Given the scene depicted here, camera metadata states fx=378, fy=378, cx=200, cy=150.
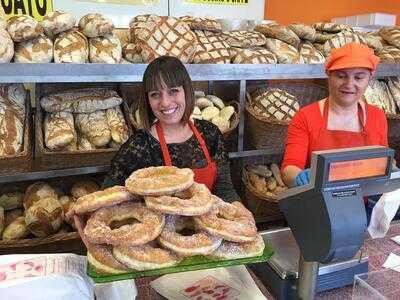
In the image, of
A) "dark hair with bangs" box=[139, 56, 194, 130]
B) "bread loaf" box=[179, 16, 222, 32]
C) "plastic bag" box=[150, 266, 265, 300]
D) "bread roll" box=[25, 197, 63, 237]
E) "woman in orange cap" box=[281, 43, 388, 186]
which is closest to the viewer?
"plastic bag" box=[150, 266, 265, 300]

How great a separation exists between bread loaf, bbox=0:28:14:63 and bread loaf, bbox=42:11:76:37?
19 cm

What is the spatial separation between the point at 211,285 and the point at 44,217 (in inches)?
41.9

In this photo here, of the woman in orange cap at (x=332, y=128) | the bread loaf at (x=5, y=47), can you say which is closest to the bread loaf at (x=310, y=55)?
the woman in orange cap at (x=332, y=128)

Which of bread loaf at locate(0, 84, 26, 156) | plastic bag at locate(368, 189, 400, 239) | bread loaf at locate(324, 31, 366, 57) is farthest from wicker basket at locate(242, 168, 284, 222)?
bread loaf at locate(0, 84, 26, 156)

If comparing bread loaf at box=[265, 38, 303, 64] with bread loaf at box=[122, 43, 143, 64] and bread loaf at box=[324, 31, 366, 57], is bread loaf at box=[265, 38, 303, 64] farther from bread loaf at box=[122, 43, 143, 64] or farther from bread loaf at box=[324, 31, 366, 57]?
bread loaf at box=[122, 43, 143, 64]

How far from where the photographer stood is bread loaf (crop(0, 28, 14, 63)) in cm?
150

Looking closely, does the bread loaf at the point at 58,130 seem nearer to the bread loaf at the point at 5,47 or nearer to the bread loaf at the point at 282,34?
the bread loaf at the point at 5,47

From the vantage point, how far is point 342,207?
1.95 feet

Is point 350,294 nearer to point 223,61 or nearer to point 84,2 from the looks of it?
point 223,61

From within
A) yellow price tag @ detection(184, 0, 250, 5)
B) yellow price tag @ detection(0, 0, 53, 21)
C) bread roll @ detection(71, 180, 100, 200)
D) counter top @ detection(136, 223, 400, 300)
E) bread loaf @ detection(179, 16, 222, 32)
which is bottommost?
bread roll @ detection(71, 180, 100, 200)

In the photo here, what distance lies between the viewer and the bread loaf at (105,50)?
5.58ft

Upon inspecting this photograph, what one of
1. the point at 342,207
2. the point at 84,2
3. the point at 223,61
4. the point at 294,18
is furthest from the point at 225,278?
the point at 294,18

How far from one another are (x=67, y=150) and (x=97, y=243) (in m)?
1.14

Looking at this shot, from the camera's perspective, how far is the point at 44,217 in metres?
1.68
